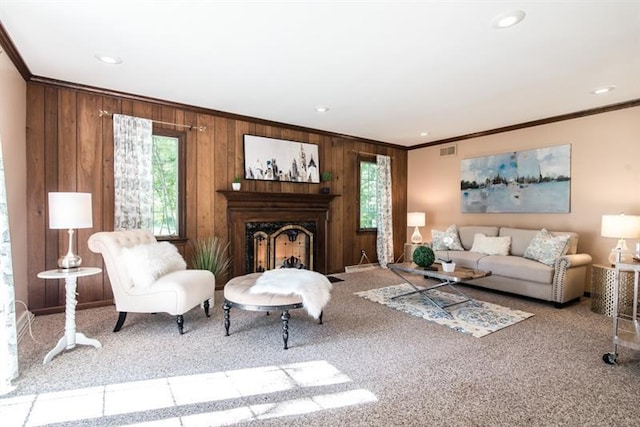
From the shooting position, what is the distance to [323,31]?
98.3 inches

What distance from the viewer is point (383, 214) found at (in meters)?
6.38

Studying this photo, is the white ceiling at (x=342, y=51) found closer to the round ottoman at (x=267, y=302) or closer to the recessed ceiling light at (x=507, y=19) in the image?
the recessed ceiling light at (x=507, y=19)

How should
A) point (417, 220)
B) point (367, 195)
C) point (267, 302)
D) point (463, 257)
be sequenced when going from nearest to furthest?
point (267, 302)
point (463, 257)
point (417, 220)
point (367, 195)

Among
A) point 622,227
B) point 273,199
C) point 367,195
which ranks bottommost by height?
point 622,227

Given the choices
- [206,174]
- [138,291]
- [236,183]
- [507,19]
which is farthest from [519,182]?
[138,291]

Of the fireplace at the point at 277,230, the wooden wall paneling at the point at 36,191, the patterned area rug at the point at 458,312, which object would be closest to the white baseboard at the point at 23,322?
the wooden wall paneling at the point at 36,191

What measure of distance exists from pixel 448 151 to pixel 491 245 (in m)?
2.13

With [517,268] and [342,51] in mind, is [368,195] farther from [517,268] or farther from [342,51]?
[342,51]

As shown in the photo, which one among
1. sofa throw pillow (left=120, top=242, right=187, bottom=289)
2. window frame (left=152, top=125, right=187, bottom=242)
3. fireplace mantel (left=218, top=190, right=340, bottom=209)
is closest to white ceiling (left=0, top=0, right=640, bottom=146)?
window frame (left=152, top=125, right=187, bottom=242)

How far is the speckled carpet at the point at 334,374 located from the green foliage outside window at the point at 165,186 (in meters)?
1.24

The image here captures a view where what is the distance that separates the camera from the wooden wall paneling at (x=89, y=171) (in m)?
3.65

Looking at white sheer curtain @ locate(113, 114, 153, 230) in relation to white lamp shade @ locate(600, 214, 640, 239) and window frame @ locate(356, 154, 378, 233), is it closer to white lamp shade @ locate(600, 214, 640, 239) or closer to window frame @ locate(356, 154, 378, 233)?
window frame @ locate(356, 154, 378, 233)

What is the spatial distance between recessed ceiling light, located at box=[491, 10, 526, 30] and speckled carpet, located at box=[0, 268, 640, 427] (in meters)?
2.51

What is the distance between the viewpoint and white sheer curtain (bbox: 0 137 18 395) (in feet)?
6.69
